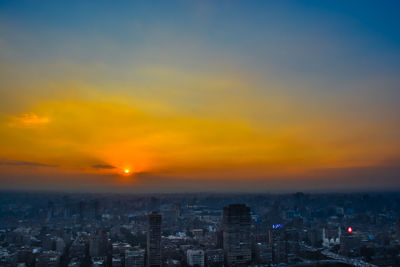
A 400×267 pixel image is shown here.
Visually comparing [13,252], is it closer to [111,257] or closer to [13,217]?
[111,257]

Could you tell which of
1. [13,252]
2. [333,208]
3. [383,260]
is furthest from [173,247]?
[333,208]

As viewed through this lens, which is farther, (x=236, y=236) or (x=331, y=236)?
(x=331, y=236)

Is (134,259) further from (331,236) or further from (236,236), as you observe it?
(331,236)

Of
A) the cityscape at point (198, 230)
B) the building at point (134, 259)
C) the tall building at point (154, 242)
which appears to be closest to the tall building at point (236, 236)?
the cityscape at point (198, 230)

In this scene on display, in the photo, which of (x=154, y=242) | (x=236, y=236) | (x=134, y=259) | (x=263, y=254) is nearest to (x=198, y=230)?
(x=236, y=236)

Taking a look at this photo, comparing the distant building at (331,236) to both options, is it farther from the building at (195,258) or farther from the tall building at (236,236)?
the building at (195,258)

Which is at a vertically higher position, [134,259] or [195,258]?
[134,259]

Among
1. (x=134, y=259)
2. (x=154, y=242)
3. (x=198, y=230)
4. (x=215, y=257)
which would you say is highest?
(x=154, y=242)

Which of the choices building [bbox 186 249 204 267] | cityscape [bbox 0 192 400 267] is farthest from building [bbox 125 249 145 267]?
building [bbox 186 249 204 267]
